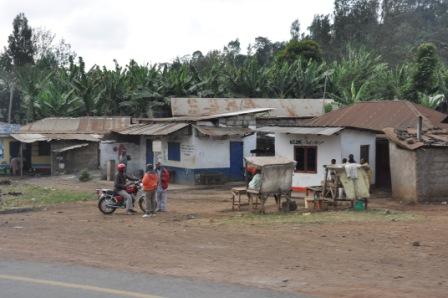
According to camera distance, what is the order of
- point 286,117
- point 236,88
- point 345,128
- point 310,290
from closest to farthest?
point 310,290 < point 345,128 < point 286,117 < point 236,88

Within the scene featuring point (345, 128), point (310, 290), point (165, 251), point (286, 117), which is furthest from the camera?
point (286, 117)

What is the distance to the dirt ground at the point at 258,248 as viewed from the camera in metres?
7.99

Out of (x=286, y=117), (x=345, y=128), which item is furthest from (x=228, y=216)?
(x=286, y=117)

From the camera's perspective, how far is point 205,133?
2711cm

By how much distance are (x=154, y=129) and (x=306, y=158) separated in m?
8.14

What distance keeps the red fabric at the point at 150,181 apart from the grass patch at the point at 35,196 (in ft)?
15.9

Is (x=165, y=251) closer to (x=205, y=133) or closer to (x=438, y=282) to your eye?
(x=438, y=282)

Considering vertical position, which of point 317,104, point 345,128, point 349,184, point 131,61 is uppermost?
point 131,61

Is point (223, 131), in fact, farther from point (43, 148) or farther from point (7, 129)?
point (7, 129)

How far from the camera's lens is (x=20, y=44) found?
64750mm

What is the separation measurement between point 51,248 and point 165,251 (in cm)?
205

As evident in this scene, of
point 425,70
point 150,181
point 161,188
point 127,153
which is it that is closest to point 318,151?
point 161,188

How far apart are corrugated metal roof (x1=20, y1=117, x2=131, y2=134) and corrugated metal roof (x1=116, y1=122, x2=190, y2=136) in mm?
4768

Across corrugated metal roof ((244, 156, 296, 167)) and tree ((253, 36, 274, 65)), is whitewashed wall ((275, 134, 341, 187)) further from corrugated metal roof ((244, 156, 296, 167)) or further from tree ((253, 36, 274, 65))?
tree ((253, 36, 274, 65))
